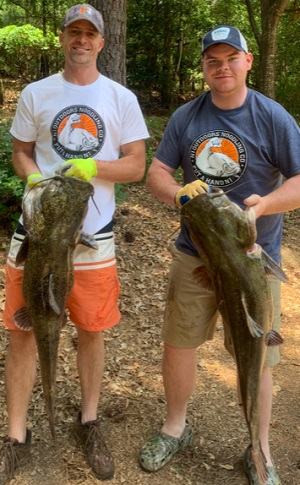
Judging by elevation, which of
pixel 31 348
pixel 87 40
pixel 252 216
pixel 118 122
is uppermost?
pixel 87 40

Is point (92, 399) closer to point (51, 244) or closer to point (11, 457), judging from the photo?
point (11, 457)

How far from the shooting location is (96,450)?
347cm

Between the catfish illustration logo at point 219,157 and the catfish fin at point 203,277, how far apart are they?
513 millimetres

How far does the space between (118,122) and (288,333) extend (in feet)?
11.7

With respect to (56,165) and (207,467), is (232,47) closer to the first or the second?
(56,165)

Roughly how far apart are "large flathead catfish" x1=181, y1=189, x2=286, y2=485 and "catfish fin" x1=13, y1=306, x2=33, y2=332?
1.11 m

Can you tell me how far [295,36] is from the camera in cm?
1658

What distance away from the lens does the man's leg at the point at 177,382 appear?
342 centimetres

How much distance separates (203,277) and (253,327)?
0.43 meters

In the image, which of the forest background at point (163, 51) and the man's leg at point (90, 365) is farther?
the forest background at point (163, 51)

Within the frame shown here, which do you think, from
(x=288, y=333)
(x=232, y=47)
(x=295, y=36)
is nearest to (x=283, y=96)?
(x=295, y=36)

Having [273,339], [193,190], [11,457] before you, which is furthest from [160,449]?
[193,190]

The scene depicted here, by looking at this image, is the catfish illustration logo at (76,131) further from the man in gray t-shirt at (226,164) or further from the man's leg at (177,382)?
the man's leg at (177,382)

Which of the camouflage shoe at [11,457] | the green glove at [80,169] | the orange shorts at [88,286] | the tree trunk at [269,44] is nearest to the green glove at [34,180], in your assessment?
the green glove at [80,169]
